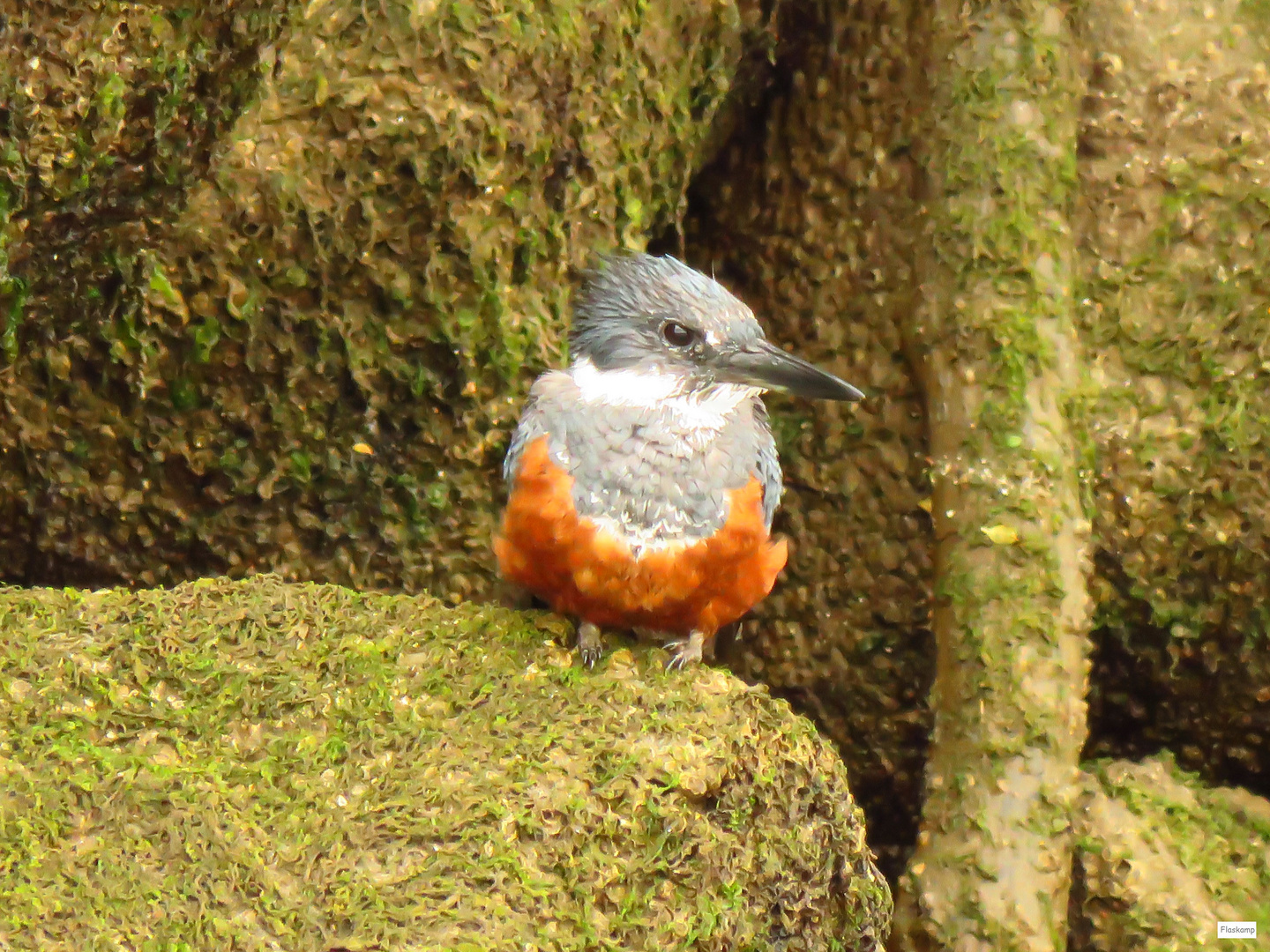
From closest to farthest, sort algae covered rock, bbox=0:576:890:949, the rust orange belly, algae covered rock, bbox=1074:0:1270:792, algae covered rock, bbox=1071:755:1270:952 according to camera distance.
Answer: algae covered rock, bbox=0:576:890:949, the rust orange belly, algae covered rock, bbox=1071:755:1270:952, algae covered rock, bbox=1074:0:1270:792

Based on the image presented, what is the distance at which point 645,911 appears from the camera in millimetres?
2014

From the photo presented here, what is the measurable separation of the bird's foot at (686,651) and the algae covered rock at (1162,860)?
1.18 meters

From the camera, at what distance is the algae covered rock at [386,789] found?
5.93ft

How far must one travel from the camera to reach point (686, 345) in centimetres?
268

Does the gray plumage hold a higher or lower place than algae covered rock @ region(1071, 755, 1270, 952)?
higher

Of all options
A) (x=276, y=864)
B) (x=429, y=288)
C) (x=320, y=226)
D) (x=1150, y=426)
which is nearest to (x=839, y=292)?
(x=1150, y=426)

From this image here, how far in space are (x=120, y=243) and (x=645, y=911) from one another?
200 cm

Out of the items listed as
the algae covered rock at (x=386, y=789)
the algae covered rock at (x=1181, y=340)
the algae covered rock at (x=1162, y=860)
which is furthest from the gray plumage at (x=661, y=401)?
the algae covered rock at (x=1162, y=860)

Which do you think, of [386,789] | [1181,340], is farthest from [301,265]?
[1181,340]

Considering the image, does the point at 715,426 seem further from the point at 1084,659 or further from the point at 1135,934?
the point at 1135,934

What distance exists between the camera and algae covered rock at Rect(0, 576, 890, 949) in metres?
1.81

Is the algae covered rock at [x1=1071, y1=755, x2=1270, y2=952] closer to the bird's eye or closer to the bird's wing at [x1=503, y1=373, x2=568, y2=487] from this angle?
the bird's eye

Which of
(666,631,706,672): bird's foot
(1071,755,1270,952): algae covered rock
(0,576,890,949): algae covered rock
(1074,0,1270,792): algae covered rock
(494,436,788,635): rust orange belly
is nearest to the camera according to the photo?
(0,576,890,949): algae covered rock

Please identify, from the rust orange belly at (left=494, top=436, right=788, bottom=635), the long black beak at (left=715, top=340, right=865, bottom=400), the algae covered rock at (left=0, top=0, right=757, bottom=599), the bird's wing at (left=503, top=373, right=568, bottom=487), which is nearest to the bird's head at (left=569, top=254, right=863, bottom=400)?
the long black beak at (left=715, top=340, right=865, bottom=400)
